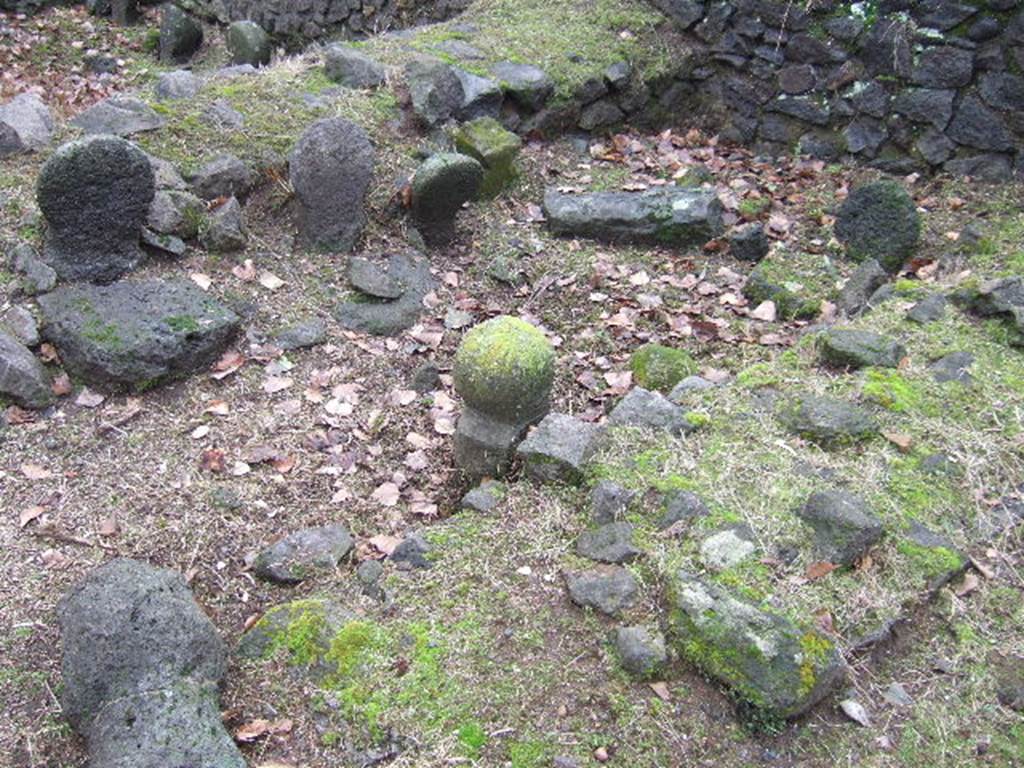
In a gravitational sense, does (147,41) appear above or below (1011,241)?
below

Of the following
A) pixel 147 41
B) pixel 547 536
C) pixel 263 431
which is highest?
pixel 547 536

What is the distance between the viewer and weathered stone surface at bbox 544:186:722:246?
5652 millimetres

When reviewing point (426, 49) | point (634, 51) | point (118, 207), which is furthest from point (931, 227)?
point (118, 207)

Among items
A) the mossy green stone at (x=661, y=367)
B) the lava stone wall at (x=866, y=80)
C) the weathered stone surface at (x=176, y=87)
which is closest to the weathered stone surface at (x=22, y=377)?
the weathered stone surface at (x=176, y=87)

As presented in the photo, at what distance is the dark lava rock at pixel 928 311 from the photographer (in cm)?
448

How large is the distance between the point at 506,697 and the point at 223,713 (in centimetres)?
84

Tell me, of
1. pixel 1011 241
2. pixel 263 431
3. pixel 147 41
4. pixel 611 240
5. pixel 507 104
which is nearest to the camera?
pixel 263 431

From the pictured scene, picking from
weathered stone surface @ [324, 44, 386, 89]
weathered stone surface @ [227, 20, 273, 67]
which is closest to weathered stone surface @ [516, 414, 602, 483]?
weathered stone surface @ [324, 44, 386, 89]

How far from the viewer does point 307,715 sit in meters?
2.79

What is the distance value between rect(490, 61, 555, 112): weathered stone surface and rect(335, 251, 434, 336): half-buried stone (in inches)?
74.2

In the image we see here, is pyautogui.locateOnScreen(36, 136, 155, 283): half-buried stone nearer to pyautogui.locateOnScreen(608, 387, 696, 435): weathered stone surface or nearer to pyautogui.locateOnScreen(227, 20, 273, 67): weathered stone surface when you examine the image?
pyautogui.locateOnScreen(608, 387, 696, 435): weathered stone surface

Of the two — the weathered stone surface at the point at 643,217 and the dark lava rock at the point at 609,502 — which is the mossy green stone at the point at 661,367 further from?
the weathered stone surface at the point at 643,217

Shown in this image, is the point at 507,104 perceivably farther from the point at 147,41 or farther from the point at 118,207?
the point at 147,41

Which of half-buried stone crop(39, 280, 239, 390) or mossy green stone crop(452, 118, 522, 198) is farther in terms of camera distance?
mossy green stone crop(452, 118, 522, 198)
